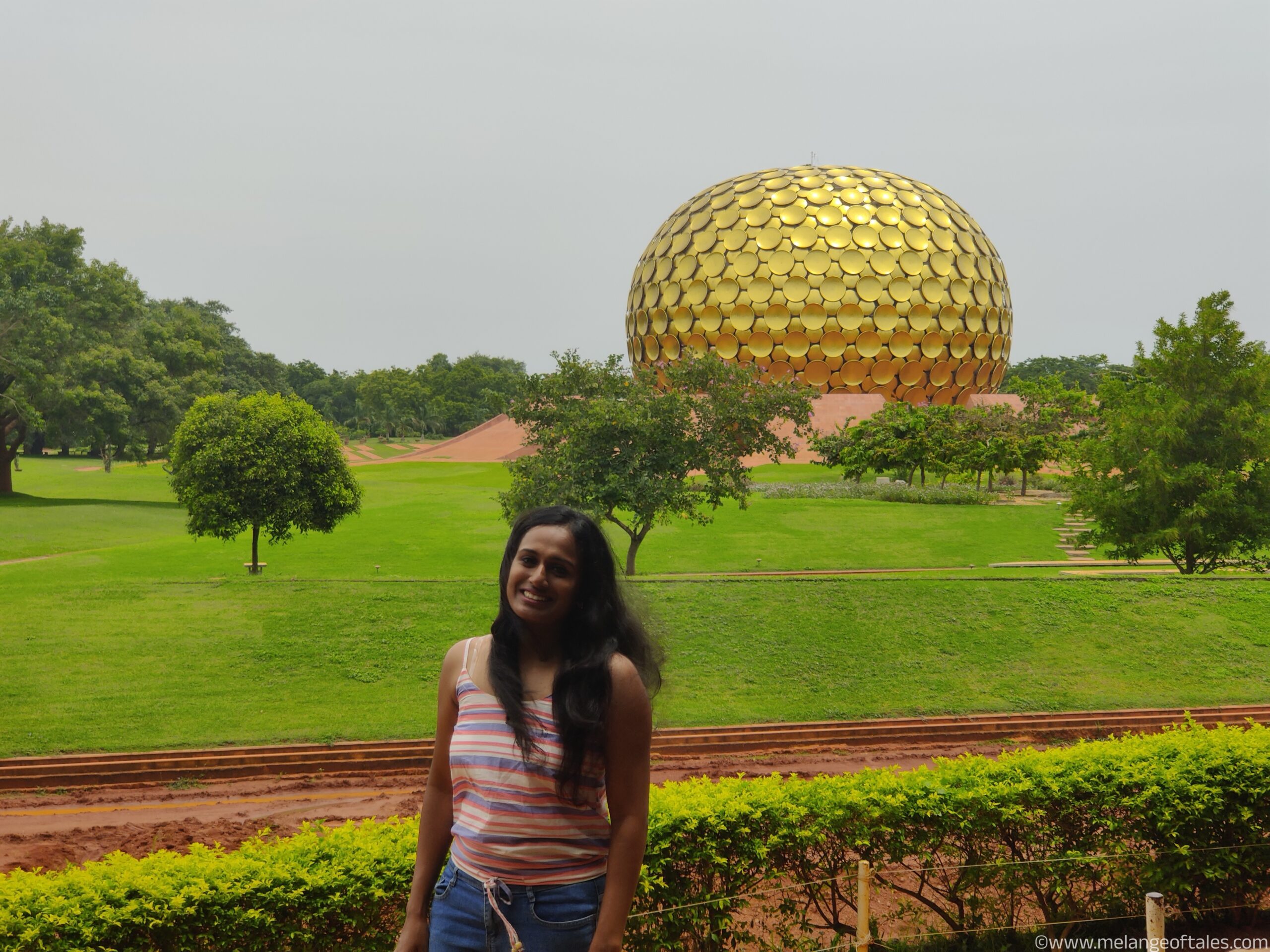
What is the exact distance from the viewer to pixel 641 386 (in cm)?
1606

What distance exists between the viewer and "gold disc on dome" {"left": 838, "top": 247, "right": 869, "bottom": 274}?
3219cm

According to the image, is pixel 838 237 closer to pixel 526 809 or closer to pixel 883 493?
pixel 883 493

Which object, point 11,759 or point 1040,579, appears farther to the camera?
point 1040,579

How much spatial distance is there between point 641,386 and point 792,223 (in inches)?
730

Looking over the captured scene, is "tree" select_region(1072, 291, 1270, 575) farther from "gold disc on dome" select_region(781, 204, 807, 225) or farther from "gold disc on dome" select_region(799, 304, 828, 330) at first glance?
"gold disc on dome" select_region(781, 204, 807, 225)

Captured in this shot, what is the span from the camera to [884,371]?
3391 cm

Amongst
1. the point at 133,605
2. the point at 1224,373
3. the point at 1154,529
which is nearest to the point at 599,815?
the point at 133,605

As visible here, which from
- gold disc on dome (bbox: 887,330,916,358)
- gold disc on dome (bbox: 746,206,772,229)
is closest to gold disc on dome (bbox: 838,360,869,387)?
gold disc on dome (bbox: 887,330,916,358)

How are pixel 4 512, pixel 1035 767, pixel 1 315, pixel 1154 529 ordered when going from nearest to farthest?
pixel 1035 767 < pixel 1154 529 < pixel 4 512 < pixel 1 315

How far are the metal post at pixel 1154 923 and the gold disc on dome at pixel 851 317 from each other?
29.9 m

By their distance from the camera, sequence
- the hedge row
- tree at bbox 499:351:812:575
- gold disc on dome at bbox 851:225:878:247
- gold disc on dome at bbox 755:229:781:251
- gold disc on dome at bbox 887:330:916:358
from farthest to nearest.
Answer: gold disc on dome at bbox 887:330:916:358 < gold disc on dome at bbox 755:229:781:251 < gold disc on dome at bbox 851:225:878:247 < tree at bbox 499:351:812:575 < the hedge row

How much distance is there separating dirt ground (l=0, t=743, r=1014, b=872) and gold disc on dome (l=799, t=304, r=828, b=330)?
24729 millimetres

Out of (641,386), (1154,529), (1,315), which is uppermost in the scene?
(1,315)

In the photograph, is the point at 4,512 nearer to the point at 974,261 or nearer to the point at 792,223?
the point at 792,223
